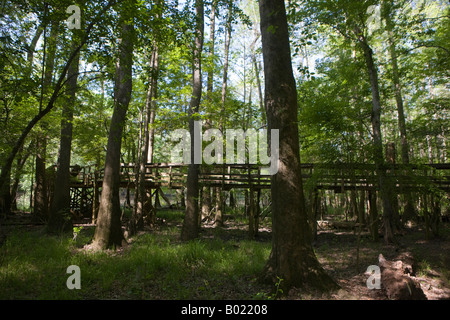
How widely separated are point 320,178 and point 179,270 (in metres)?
5.87

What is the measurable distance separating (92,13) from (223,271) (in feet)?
21.2

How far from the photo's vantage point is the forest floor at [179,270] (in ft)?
15.7

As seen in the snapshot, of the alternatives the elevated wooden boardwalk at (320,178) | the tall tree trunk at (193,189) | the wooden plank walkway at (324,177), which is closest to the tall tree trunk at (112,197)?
the tall tree trunk at (193,189)

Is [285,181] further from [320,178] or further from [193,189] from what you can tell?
[193,189]

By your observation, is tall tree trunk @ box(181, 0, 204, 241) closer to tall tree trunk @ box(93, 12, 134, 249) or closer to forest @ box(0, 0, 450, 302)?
forest @ box(0, 0, 450, 302)

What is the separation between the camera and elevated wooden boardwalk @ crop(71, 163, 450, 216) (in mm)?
8328

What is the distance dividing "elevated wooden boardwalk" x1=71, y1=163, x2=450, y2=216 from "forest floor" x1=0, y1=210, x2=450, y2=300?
2261 millimetres

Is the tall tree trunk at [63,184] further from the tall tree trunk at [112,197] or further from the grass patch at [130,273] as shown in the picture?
the tall tree trunk at [112,197]

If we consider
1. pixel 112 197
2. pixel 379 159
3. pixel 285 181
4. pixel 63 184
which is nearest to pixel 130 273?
pixel 112 197

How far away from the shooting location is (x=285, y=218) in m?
4.77

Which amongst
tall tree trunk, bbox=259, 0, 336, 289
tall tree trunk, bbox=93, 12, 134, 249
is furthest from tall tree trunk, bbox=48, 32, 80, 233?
tall tree trunk, bbox=259, 0, 336, 289

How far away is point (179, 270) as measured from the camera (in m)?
6.18

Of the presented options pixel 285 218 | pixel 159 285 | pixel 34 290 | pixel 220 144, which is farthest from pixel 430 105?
pixel 34 290
